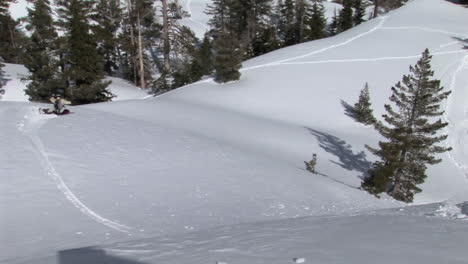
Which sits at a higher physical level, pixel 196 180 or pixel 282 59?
pixel 282 59

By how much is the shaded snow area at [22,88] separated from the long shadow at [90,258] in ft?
90.7

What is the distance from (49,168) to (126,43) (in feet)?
90.5

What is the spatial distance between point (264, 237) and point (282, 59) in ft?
107

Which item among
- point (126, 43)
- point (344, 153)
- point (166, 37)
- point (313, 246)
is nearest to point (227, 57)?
point (166, 37)

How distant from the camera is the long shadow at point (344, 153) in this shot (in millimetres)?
23422

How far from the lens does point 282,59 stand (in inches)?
1491

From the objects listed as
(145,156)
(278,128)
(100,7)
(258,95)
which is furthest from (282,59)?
(145,156)

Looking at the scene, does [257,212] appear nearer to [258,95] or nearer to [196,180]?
[196,180]

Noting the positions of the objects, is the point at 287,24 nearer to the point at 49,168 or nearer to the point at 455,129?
the point at 455,129

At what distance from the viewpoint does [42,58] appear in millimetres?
28031

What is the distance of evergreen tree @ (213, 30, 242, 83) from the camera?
97.5ft

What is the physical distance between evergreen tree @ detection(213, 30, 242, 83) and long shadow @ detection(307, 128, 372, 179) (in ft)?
31.9

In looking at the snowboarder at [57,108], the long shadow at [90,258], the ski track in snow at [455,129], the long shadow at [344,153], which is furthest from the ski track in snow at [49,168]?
the ski track in snow at [455,129]

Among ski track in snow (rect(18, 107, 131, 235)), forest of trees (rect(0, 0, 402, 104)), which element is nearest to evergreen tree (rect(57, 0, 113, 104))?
forest of trees (rect(0, 0, 402, 104))
